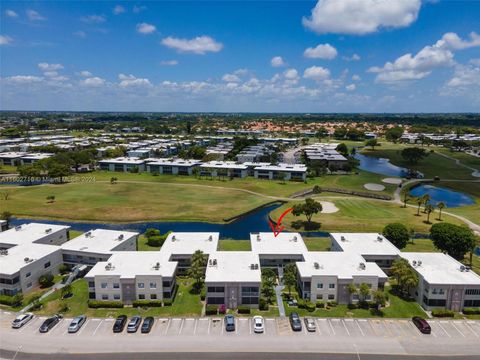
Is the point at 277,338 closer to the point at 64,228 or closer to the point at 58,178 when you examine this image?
the point at 64,228

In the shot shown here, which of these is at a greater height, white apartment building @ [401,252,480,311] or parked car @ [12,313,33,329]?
white apartment building @ [401,252,480,311]

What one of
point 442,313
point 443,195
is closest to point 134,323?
point 442,313

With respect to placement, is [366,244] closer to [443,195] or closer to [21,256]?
[21,256]

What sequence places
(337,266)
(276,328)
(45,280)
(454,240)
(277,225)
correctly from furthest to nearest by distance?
(277,225) < (454,240) < (45,280) < (337,266) < (276,328)

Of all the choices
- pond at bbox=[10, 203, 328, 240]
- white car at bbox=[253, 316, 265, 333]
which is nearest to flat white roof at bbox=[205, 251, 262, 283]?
white car at bbox=[253, 316, 265, 333]

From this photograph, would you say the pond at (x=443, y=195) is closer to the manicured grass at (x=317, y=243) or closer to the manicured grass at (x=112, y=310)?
the manicured grass at (x=317, y=243)

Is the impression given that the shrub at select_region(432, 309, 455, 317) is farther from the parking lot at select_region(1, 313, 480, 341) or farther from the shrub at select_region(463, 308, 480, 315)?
the shrub at select_region(463, 308, 480, 315)
